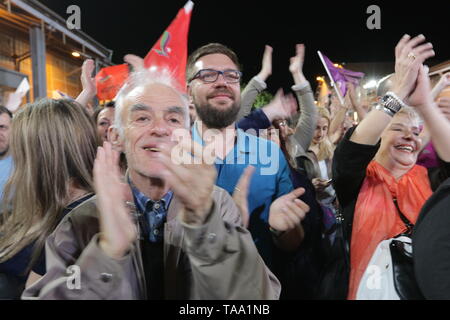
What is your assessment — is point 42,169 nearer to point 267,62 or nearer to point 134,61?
point 134,61

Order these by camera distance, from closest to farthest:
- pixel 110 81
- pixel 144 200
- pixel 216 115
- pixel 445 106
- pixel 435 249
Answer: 1. pixel 435 249
2. pixel 144 200
3. pixel 445 106
4. pixel 216 115
5. pixel 110 81

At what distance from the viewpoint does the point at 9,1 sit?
19.5 feet

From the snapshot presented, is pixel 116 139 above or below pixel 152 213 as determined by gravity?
above

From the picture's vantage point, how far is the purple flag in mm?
3195

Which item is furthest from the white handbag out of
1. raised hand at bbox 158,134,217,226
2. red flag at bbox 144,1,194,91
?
red flag at bbox 144,1,194,91

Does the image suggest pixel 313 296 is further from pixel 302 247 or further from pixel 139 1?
pixel 139 1

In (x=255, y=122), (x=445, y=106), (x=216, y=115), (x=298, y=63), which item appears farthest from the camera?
(x=298, y=63)

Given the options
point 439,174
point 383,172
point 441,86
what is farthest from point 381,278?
point 441,86

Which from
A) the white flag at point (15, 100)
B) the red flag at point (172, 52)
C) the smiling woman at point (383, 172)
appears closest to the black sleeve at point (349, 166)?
the smiling woman at point (383, 172)

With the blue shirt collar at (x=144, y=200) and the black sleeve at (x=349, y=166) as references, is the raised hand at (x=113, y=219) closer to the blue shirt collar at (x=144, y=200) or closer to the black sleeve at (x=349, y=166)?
the blue shirt collar at (x=144, y=200)

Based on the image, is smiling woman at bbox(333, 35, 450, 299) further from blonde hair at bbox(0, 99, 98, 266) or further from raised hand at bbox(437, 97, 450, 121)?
blonde hair at bbox(0, 99, 98, 266)

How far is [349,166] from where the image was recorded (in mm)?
1425

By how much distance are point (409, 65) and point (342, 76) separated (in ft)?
7.02

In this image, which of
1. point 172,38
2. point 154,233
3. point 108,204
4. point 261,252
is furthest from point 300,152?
point 108,204
